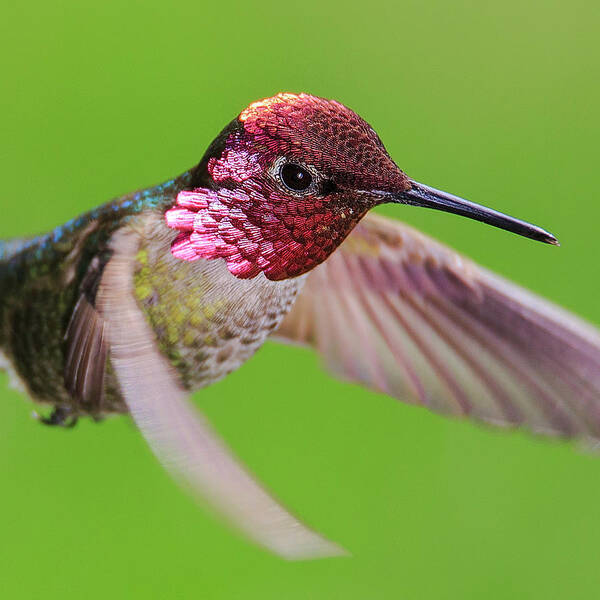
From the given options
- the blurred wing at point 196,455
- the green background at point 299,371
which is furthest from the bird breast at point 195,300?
the green background at point 299,371

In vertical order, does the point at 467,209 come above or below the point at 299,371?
above

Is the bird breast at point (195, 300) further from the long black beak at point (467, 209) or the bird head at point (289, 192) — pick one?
the long black beak at point (467, 209)

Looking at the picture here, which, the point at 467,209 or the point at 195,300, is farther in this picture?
the point at 195,300

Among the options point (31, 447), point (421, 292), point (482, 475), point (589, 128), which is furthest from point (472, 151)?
point (421, 292)

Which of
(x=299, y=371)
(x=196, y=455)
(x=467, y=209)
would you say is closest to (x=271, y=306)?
(x=467, y=209)

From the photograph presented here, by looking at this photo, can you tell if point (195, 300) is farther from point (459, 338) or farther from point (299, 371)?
point (299, 371)

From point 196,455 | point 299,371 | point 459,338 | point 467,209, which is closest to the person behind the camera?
point 196,455

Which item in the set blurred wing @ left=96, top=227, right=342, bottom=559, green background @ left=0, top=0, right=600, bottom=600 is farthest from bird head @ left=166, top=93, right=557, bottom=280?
green background @ left=0, top=0, right=600, bottom=600
